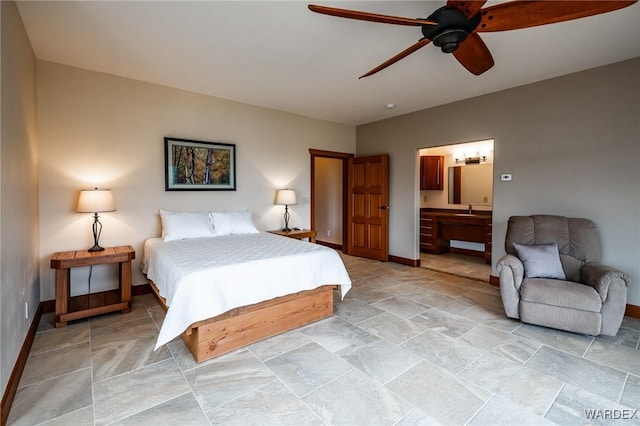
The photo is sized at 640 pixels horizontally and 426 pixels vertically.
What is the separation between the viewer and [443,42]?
198cm

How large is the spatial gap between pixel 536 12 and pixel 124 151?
13.4ft

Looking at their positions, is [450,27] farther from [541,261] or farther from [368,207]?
[368,207]

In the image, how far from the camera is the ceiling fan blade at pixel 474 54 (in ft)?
6.83

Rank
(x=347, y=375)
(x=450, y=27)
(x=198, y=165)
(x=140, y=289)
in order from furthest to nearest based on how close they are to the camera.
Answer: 1. (x=198, y=165)
2. (x=140, y=289)
3. (x=347, y=375)
4. (x=450, y=27)

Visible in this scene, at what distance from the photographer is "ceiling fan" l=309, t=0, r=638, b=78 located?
165 cm

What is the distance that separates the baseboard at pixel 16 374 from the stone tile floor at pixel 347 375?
0.04 meters

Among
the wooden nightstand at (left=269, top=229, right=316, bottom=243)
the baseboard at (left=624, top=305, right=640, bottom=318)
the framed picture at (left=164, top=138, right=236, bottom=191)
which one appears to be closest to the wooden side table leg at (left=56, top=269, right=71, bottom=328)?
the framed picture at (left=164, top=138, right=236, bottom=191)

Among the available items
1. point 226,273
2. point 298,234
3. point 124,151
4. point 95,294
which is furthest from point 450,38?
point 95,294

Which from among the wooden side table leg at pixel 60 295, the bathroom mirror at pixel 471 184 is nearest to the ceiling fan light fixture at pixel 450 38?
the wooden side table leg at pixel 60 295

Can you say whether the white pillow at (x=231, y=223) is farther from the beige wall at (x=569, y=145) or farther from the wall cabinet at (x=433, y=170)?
the wall cabinet at (x=433, y=170)

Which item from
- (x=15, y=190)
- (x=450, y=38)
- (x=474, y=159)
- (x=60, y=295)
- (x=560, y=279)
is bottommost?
(x=60, y=295)

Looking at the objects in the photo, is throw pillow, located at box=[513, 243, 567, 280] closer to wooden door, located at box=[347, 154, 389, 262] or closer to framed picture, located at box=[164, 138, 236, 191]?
wooden door, located at box=[347, 154, 389, 262]

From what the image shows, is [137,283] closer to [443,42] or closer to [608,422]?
[443,42]

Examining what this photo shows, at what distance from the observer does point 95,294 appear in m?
3.43
